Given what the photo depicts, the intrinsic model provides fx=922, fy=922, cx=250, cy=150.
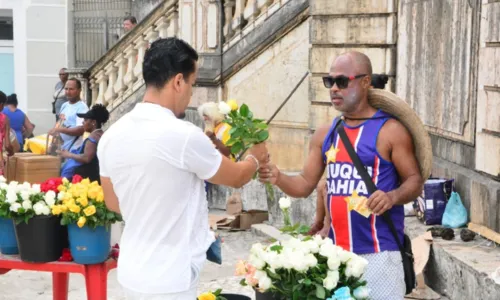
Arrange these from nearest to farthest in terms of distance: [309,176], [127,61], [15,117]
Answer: [309,176] → [15,117] → [127,61]

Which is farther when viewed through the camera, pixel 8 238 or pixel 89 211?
pixel 8 238

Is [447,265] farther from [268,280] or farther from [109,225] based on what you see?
[268,280]

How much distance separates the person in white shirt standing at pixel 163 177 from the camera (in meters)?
3.65

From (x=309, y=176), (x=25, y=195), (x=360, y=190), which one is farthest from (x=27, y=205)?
(x=360, y=190)

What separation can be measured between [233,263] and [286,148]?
2.87 meters

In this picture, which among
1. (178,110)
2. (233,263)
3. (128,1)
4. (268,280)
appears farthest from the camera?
(128,1)

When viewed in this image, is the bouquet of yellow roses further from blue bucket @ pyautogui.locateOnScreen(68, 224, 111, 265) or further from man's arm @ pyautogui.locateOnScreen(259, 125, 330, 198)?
man's arm @ pyautogui.locateOnScreen(259, 125, 330, 198)

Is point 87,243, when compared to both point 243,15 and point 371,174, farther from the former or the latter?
point 243,15

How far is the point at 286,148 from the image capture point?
11742mm

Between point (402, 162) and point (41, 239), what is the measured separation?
2723 millimetres

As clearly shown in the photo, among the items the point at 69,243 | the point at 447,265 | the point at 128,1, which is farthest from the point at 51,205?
the point at 128,1

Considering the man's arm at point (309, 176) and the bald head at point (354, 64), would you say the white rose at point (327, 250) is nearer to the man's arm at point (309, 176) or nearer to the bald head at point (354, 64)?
the man's arm at point (309, 176)

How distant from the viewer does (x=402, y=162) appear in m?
4.48

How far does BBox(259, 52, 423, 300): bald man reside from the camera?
4.45 meters
